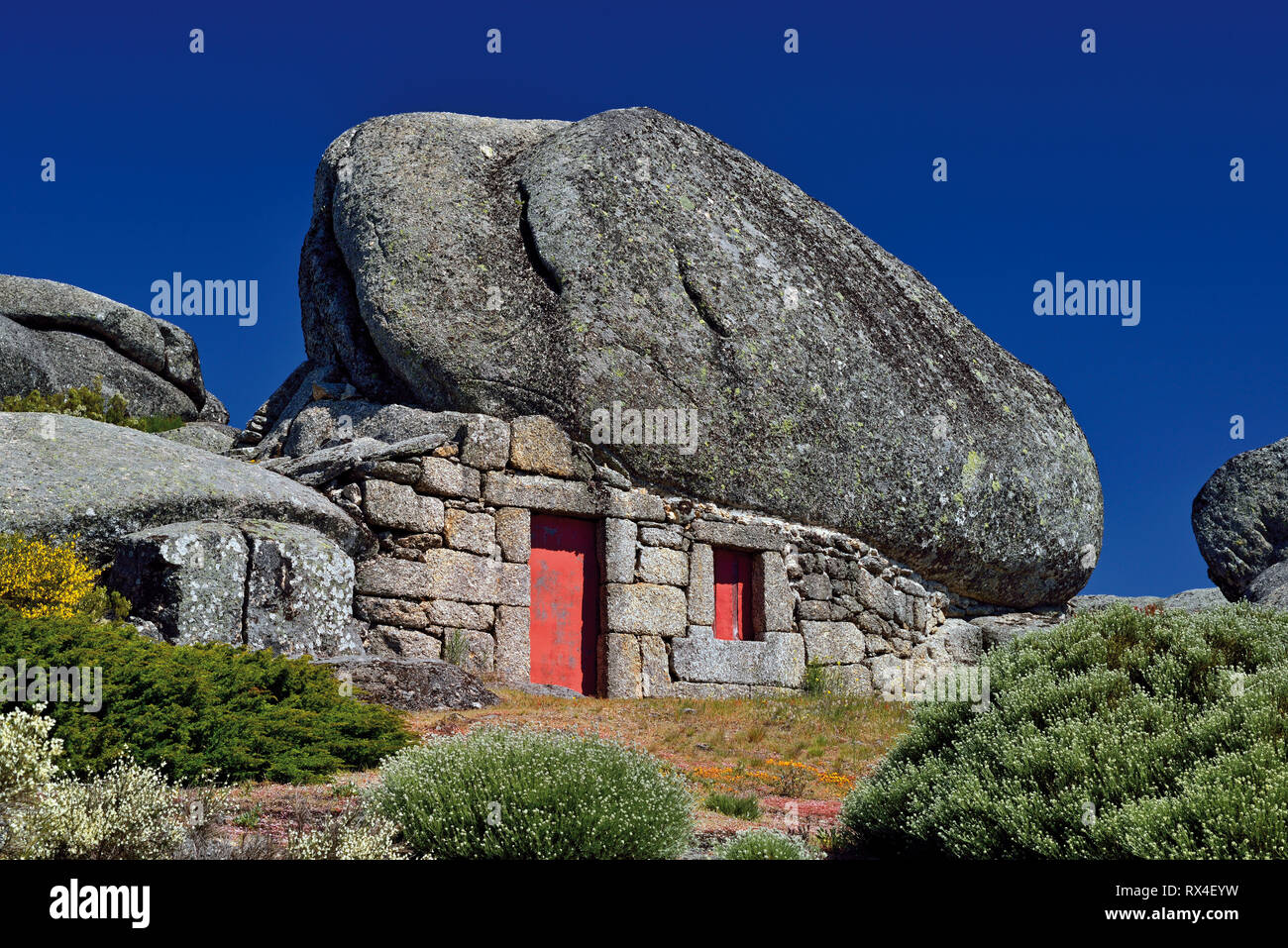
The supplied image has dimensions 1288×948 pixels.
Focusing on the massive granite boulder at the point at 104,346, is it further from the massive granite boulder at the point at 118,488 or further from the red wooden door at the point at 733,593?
the red wooden door at the point at 733,593

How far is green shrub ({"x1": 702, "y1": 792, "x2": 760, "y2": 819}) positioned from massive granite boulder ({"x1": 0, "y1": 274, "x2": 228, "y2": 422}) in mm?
16109

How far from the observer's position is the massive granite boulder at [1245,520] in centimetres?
2102

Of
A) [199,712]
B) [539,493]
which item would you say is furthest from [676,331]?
[199,712]

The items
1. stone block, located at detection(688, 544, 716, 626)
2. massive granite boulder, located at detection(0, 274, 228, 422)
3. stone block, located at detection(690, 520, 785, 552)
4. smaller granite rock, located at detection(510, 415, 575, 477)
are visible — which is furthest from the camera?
massive granite boulder, located at detection(0, 274, 228, 422)

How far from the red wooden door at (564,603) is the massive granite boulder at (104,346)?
10786mm

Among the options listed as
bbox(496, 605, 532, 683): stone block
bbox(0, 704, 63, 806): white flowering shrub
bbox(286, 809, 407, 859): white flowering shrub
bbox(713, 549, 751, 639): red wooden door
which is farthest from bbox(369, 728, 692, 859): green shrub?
bbox(713, 549, 751, 639): red wooden door

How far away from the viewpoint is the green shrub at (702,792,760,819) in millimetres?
7051

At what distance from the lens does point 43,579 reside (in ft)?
30.2

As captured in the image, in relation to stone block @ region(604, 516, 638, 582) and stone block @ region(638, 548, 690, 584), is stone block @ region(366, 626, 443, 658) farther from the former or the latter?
stone block @ region(638, 548, 690, 584)

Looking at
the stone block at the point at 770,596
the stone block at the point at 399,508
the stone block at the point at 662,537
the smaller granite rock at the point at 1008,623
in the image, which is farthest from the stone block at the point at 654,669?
the smaller granite rock at the point at 1008,623

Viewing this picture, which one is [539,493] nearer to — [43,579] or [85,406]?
[43,579]

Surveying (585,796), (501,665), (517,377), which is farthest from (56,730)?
(517,377)

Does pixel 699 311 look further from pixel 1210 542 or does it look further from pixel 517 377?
pixel 1210 542

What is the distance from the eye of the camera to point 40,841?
4.68m
